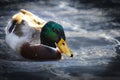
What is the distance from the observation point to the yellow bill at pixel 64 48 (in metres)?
9.34

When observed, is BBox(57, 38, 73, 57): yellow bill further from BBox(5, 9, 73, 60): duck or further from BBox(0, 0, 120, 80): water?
BBox(0, 0, 120, 80): water

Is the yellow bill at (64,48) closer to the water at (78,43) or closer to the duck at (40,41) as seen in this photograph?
the duck at (40,41)

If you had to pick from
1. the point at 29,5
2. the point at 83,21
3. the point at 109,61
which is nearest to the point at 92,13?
the point at 83,21

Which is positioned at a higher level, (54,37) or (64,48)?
(54,37)

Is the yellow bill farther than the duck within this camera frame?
No

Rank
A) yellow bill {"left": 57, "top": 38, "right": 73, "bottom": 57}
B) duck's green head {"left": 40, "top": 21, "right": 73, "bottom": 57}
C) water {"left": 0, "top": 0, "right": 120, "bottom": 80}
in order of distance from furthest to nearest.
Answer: duck's green head {"left": 40, "top": 21, "right": 73, "bottom": 57}, yellow bill {"left": 57, "top": 38, "right": 73, "bottom": 57}, water {"left": 0, "top": 0, "right": 120, "bottom": 80}

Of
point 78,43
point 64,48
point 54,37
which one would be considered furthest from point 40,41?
point 78,43

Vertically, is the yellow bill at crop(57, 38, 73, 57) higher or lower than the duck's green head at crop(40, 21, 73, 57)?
lower

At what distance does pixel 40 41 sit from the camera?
32.4ft

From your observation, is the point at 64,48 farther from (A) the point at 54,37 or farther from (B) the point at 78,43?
(B) the point at 78,43

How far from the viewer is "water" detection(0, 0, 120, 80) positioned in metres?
8.86

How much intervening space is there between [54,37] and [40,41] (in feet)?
1.16

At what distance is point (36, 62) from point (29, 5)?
179 inches

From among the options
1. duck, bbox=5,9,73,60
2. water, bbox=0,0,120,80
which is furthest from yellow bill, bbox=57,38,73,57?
water, bbox=0,0,120,80
